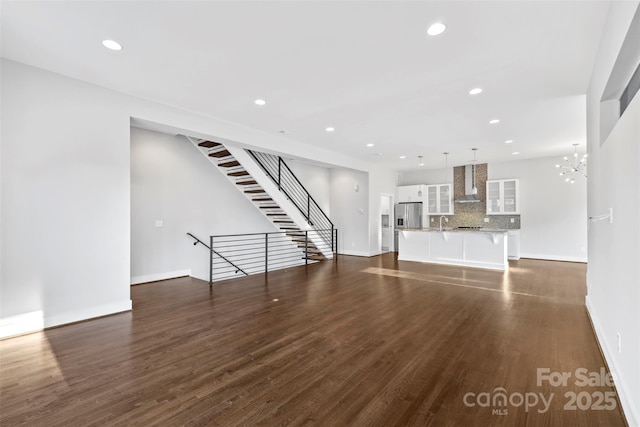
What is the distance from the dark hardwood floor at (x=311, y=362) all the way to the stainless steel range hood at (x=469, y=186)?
4844 millimetres

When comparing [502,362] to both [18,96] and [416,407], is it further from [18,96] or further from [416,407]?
[18,96]

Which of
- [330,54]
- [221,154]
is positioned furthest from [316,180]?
[330,54]

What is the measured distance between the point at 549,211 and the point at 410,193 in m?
3.89

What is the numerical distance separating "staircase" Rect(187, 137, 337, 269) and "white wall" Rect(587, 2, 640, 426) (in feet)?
17.3

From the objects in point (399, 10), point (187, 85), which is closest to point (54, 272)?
point (187, 85)

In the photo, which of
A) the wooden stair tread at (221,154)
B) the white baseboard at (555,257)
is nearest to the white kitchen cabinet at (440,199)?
A: the white baseboard at (555,257)

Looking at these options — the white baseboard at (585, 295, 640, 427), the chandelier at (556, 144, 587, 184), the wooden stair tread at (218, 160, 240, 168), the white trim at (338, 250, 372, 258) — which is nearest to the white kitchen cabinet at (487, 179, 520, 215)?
the chandelier at (556, 144, 587, 184)

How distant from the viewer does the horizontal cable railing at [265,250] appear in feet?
23.1

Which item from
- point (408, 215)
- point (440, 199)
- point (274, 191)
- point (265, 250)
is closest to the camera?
point (274, 191)

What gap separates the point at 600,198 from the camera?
9.53 ft

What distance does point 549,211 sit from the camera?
8.09 m

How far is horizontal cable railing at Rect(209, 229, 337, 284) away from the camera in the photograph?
7051 millimetres

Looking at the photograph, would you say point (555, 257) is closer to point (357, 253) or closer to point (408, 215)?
point (408, 215)

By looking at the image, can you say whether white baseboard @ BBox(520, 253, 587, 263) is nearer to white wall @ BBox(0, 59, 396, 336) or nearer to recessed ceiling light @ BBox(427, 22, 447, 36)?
recessed ceiling light @ BBox(427, 22, 447, 36)
